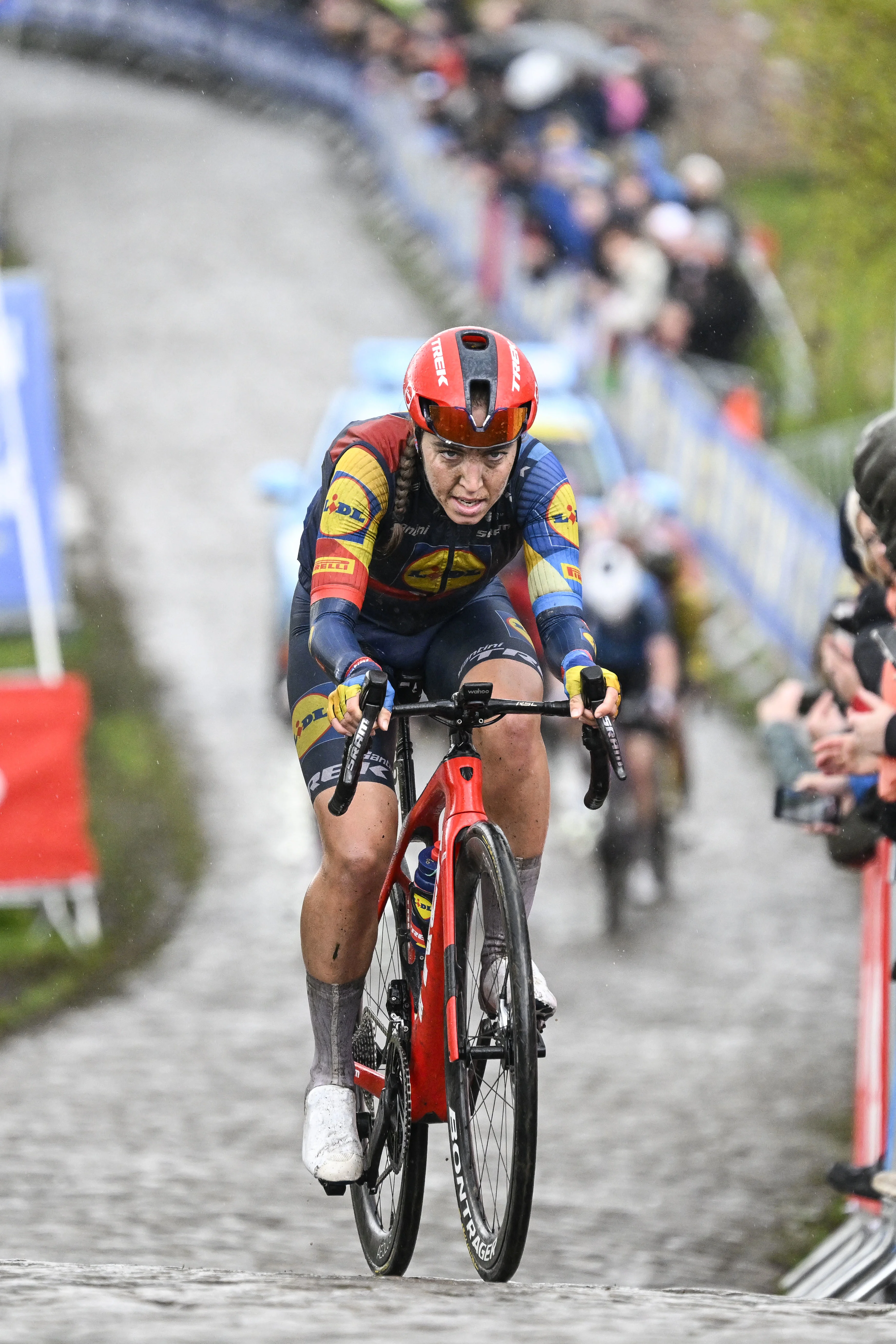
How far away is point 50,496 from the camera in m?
12.4

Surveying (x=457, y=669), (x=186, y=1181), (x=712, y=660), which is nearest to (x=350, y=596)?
(x=457, y=669)

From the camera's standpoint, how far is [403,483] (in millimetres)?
5000

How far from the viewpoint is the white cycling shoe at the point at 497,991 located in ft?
15.9

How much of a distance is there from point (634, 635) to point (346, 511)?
6277mm

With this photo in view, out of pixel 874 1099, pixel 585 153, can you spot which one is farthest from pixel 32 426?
pixel 585 153

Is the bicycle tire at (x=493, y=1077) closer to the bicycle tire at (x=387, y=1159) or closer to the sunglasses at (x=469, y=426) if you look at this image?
the bicycle tire at (x=387, y=1159)

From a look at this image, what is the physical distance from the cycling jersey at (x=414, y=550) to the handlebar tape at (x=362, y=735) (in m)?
0.19

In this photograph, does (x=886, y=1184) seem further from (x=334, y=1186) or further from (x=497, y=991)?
(x=497, y=991)

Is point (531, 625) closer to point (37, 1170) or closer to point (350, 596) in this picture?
point (37, 1170)

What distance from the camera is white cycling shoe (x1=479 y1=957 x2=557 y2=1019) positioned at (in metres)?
4.84

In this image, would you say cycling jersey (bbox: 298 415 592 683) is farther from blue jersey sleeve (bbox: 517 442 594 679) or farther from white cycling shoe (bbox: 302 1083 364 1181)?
white cycling shoe (bbox: 302 1083 364 1181)

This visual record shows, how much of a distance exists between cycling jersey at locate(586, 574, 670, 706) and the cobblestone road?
5.10ft

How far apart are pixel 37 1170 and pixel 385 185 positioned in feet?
66.9

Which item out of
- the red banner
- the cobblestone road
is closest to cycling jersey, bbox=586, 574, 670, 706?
the cobblestone road
